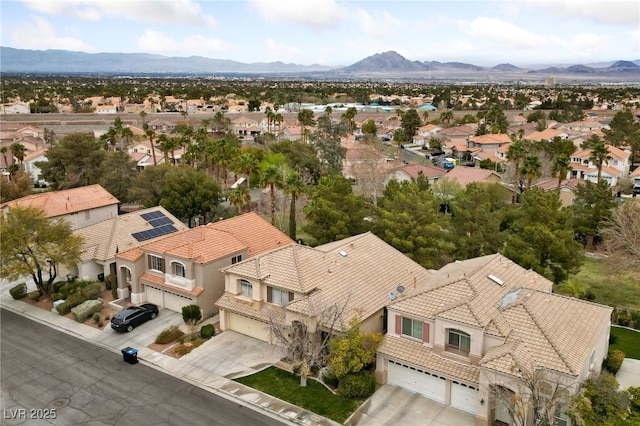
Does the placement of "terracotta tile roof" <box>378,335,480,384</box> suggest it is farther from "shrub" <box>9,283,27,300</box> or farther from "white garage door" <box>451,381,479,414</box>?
"shrub" <box>9,283,27,300</box>

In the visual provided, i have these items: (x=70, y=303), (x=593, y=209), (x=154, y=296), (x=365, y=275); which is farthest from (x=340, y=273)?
(x=593, y=209)

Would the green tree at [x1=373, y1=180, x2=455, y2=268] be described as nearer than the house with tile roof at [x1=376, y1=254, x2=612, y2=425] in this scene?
No

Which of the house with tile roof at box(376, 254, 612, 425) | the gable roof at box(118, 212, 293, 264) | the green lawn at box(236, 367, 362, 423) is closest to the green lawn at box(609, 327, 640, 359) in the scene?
the house with tile roof at box(376, 254, 612, 425)

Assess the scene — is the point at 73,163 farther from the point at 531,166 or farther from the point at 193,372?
the point at 531,166

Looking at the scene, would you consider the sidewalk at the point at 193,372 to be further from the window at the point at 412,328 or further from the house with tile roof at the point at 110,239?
the window at the point at 412,328

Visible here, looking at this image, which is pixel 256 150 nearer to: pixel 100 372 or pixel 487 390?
pixel 100 372

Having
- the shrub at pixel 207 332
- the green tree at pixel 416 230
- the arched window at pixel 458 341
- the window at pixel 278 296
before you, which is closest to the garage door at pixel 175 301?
the shrub at pixel 207 332

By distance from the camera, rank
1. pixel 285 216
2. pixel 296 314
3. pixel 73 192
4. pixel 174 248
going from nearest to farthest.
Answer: pixel 296 314, pixel 174 248, pixel 73 192, pixel 285 216

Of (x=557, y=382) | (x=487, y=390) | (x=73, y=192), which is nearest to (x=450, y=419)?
(x=487, y=390)
